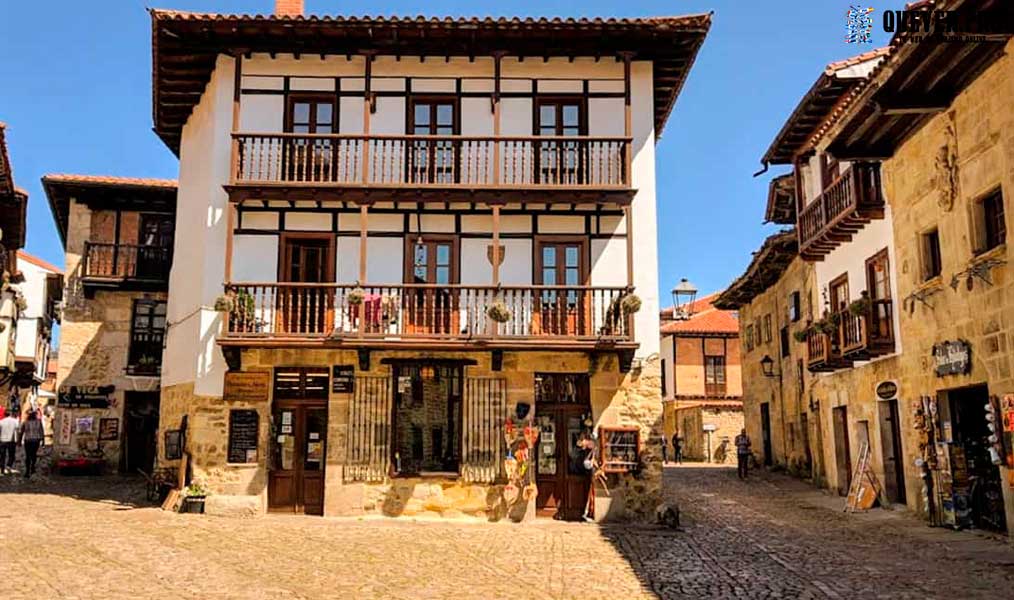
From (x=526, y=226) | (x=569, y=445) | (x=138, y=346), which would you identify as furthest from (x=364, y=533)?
(x=138, y=346)

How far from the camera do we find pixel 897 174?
15492 mm

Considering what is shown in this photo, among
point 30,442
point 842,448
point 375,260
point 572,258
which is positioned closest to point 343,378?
point 375,260

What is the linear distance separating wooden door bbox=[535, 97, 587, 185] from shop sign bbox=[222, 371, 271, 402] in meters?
6.14

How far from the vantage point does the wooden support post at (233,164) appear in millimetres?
15398

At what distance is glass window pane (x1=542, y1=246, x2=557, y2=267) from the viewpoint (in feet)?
53.3

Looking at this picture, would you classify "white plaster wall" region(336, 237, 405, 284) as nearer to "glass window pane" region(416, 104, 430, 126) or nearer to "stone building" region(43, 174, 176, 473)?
"glass window pane" region(416, 104, 430, 126)

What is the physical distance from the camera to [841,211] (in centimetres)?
1747

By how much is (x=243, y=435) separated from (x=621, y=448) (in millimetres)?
6573

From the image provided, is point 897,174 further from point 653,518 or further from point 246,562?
point 246,562

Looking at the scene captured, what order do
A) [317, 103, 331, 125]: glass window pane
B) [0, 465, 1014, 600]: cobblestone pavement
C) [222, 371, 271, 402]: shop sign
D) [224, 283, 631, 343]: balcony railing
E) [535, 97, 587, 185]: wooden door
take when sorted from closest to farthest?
[0, 465, 1014, 600]: cobblestone pavement → [224, 283, 631, 343]: balcony railing → [222, 371, 271, 402]: shop sign → [535, 97, 587, 185]: wooden door → [317, 103, 331, 125]: glass window pane

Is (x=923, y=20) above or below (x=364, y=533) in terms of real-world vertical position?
above

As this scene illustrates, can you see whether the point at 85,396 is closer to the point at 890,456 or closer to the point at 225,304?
the point at 225,304

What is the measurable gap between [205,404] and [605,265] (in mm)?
7527

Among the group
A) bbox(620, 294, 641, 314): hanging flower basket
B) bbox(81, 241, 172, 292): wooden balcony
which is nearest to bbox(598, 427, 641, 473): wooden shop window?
bbox(620, 294, 641, 314): hanging flower basket
